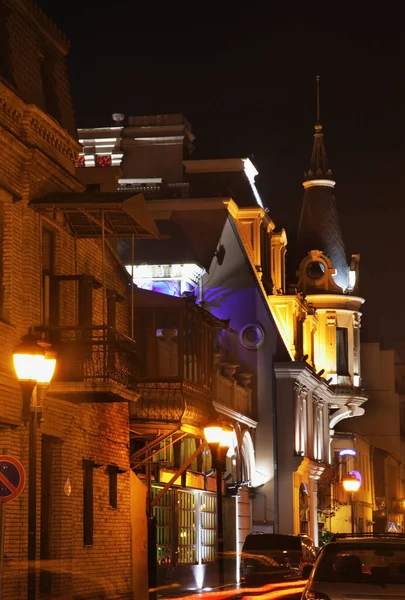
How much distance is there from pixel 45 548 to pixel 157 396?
21.2 ft

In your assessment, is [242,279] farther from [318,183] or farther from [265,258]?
[318,183]

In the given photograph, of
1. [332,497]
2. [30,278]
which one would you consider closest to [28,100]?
[30,278]

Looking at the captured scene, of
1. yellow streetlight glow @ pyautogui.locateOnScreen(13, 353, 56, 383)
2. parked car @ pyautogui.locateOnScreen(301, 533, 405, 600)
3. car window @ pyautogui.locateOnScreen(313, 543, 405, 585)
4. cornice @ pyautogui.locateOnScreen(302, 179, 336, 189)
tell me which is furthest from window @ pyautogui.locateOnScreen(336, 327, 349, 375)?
car window @ pyautogui.locateOnScreen(313, 543, 405, 585)

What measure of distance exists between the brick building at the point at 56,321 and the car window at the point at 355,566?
6352mm

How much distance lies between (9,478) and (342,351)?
4783cm

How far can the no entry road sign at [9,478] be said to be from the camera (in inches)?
637

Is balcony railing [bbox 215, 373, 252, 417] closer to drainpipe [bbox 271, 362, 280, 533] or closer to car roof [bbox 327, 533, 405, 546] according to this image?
drainpipe [bbox 271, 362, 280, 533]

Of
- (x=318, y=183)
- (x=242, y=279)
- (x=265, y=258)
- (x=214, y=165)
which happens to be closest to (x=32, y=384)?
(x=242, y=279)

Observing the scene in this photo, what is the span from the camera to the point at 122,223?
24.0 meters

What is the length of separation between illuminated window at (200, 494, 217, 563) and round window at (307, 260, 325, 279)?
2173cm

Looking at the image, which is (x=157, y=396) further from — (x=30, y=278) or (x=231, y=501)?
(x=231, y=501)

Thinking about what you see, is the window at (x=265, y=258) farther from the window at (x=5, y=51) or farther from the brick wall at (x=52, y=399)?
the window at (x=5, y=51)

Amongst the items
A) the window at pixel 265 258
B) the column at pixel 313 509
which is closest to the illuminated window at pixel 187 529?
the window at pixel 265 258

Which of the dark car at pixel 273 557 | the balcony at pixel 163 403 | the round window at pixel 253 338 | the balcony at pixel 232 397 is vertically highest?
the round window at pixel 253 338
